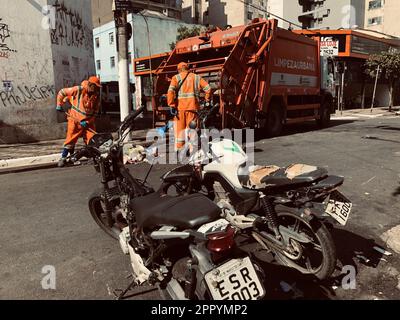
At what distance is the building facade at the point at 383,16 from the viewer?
46.1 meters

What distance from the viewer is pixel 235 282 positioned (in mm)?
1920

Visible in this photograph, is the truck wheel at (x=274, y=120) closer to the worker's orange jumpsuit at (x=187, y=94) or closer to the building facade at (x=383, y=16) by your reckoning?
the worker's orange jumpsuit at (x=187, y=94)

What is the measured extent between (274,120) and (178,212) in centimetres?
886

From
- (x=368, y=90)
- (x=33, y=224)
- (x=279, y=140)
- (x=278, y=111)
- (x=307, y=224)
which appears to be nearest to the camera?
(x=307, y=224)

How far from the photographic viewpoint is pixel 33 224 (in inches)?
161

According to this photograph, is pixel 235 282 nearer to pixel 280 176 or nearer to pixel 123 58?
pixel 280 176

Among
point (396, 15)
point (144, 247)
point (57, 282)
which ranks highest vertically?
point (396, 15)

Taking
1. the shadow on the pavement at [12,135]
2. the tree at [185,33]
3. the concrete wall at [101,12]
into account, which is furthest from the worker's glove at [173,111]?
the concrete wall at [101,12]

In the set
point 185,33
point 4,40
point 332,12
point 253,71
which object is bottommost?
point 253,71

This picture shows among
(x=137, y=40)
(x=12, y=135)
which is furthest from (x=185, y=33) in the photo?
(x=12, y=135)

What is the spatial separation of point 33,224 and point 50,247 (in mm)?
754

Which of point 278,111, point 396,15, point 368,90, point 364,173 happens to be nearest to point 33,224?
point 364,173
